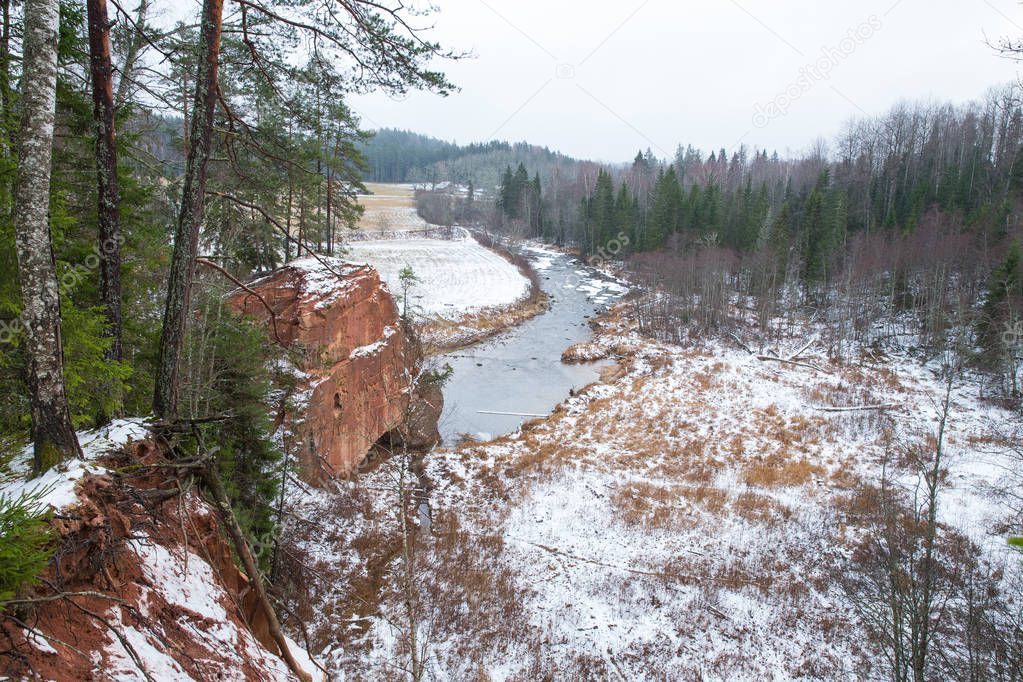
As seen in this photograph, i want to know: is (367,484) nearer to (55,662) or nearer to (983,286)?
(55,662)

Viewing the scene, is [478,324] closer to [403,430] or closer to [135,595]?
[403,430]

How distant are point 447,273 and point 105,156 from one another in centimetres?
4650

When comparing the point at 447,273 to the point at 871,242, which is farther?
the point at 447,273

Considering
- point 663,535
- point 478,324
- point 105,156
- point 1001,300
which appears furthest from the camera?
point 478,324

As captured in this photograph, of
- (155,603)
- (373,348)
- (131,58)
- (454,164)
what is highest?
(454,164)

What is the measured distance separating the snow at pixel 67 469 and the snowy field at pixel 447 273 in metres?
30.3

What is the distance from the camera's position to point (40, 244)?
4090mm

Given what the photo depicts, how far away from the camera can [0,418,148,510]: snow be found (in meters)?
3.53

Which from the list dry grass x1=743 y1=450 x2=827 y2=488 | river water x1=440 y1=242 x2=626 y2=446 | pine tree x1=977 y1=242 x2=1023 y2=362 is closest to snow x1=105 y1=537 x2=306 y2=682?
river water x1=440 y1=242 x2=626 y2=446

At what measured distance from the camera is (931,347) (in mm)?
32625

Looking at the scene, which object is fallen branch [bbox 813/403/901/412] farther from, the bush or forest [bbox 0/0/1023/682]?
the bush

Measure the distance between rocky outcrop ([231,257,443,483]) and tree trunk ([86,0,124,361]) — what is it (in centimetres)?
764

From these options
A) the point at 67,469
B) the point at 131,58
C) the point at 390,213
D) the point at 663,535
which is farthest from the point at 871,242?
the point at 390,213

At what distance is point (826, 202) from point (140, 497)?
57605 mm
